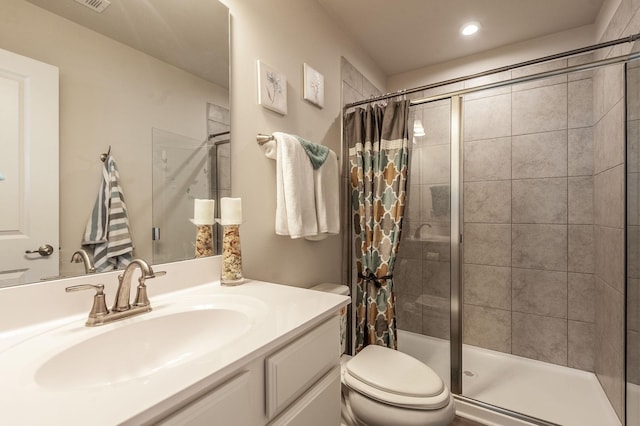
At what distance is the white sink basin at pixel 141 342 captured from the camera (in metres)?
0.60

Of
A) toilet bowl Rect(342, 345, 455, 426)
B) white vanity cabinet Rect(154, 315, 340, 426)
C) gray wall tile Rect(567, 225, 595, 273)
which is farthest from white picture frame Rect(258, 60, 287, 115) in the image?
gray wall tile Rect(567, 225, 595, 273)

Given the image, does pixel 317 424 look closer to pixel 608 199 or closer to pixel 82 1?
pixel 82 1

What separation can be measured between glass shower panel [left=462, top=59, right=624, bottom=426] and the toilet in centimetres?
67

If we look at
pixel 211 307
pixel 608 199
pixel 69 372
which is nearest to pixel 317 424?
pixel 211 307

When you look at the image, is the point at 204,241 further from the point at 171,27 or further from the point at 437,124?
the point at 437,124

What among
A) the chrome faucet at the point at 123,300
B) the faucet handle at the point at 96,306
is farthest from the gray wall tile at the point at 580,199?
the faucet handle at the point at 96,306

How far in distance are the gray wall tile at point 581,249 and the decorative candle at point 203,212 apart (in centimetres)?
227

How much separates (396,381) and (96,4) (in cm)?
166

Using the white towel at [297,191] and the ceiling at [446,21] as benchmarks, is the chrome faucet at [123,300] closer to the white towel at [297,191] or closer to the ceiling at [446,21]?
the white towel at [297,191]

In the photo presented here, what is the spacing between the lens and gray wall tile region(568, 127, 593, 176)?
1920 millimetres

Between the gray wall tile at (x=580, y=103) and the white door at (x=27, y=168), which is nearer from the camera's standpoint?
the white door at (x=27, y=168)

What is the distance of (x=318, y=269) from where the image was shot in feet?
5.82

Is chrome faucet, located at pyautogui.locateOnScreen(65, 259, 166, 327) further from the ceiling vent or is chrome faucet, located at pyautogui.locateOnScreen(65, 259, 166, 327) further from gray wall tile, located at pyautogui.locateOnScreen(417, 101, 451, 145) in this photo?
gray wall tile, located at pyautogui.locateOnScreen(417, 101, 451, 145)

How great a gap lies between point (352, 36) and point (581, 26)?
1.52m
